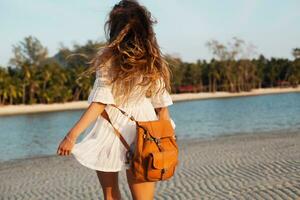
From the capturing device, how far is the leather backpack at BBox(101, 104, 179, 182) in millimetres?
3145

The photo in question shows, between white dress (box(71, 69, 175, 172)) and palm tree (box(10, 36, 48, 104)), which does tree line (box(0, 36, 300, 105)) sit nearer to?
palm tree (box(10, 36, 48, 104))

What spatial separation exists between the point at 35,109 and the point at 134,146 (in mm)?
65710

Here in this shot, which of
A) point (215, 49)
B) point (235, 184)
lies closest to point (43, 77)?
point (215, 49)

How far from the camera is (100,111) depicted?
324cm

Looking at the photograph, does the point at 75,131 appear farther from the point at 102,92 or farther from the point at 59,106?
the point at 59,106

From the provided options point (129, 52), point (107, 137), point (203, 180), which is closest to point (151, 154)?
point (107, 137)

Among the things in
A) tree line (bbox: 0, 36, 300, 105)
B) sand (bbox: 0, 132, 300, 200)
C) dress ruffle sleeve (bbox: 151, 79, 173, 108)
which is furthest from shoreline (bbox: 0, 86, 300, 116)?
dress ruffle sleeve (bbox: 151, 79, 173, 108)

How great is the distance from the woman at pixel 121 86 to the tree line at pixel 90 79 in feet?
208

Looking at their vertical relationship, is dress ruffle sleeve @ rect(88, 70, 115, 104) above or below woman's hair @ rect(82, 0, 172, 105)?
below

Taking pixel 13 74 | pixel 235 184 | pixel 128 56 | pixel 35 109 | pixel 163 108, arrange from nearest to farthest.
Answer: pixel 128 56 → pixel 163 108 → pixel 235 184 → pixel 35 109 → pixel 13 74

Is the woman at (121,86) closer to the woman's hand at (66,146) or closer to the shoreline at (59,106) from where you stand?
the woman's hand at (66,146)

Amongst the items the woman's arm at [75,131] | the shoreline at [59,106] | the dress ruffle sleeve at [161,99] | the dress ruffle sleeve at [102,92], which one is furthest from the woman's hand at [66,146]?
the shoreline at [59,106]

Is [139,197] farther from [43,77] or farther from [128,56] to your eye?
[43,77]

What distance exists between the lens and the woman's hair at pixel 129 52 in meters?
3.24
